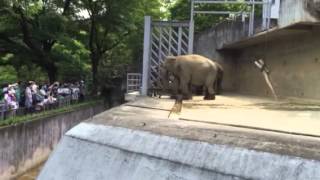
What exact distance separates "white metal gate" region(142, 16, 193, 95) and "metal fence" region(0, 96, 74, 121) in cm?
371

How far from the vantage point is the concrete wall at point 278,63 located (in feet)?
52.3

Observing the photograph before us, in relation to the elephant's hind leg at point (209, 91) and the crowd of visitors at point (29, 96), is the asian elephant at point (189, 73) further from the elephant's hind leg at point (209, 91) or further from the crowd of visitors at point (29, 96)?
the crowd of visitors at point (29, 96)

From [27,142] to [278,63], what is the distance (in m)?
8.38

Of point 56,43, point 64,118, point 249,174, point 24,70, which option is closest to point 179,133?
point 249,174

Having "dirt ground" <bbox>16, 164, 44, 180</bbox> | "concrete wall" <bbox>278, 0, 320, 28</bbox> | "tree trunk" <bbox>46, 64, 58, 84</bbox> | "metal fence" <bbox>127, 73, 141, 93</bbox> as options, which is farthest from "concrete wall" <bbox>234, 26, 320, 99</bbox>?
"tree trunk" <bbox>46, 64, 58, 84</bbox>

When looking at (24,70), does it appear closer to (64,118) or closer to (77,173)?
(64,118)

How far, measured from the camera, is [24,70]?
38938 mm

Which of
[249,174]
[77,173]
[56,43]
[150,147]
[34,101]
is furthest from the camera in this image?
[56,43]

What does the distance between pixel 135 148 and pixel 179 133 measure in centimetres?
57

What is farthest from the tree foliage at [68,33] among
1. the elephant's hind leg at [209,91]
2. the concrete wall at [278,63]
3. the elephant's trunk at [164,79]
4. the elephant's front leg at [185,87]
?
the elephant's hind leg at [209,91]

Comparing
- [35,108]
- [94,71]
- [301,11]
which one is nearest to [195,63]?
[301,11]

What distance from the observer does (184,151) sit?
6453 millimetres

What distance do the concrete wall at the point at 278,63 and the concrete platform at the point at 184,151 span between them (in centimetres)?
707

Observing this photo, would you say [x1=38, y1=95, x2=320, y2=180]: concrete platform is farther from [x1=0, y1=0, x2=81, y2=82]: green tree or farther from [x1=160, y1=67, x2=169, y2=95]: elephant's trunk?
[x1=0, y1=0, x2=81, y2=82]: green tree
